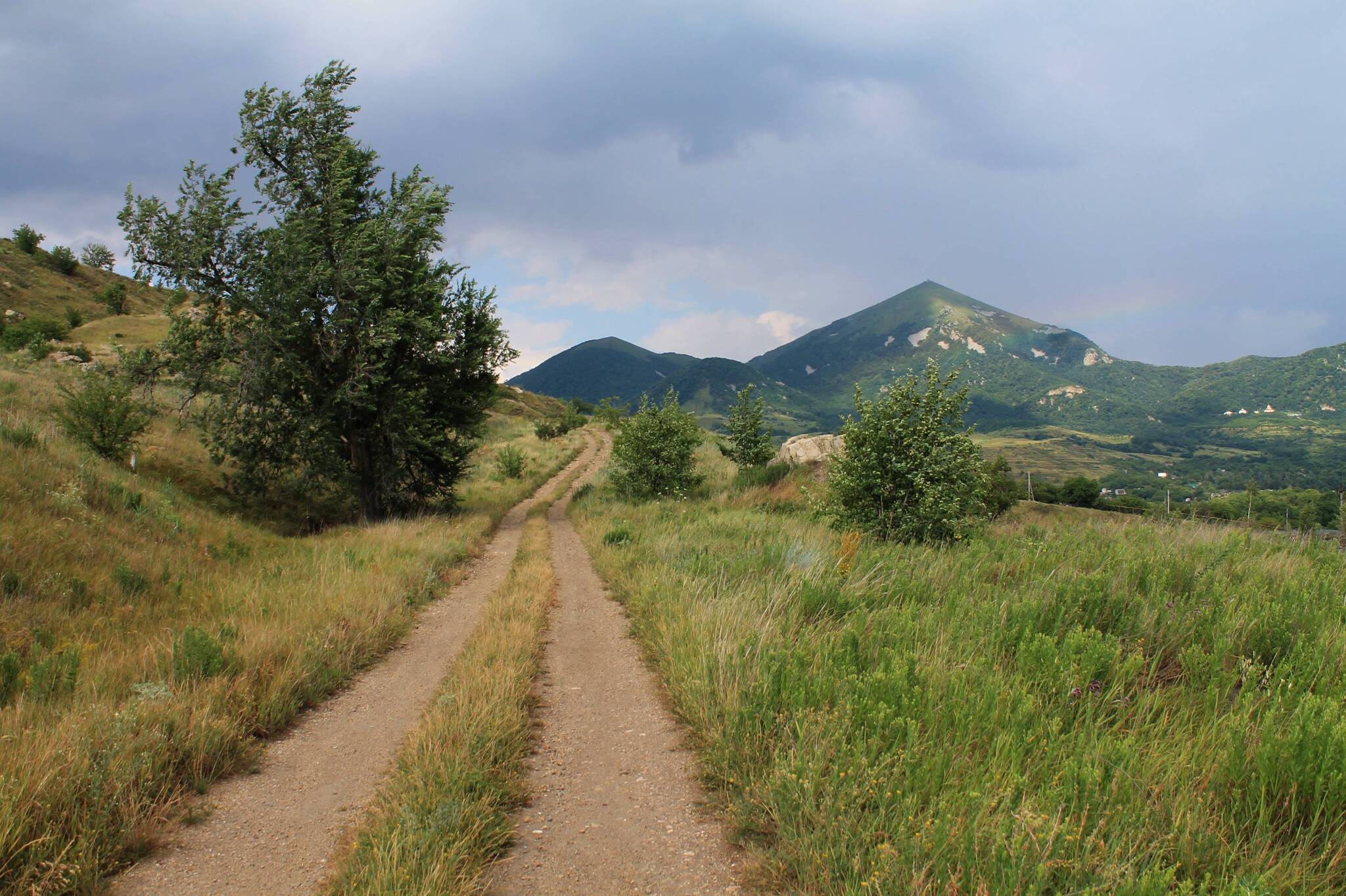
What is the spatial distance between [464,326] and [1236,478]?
175810 mm

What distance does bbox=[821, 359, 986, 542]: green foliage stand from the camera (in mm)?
11688

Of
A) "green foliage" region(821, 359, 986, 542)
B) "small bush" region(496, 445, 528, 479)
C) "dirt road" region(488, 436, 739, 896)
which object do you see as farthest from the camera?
"small bush" region(496, 445, 528, 479)

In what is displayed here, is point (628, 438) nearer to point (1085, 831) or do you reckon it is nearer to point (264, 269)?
point (264, 269)

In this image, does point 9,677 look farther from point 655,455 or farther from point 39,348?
point 39,348

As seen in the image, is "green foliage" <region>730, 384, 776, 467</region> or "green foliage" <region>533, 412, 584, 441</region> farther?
"green foliage" <region>533, 412, 584, 441</region>

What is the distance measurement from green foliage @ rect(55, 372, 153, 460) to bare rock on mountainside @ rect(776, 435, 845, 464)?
Result: 66.9 ft

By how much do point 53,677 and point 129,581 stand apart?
11.8 ft

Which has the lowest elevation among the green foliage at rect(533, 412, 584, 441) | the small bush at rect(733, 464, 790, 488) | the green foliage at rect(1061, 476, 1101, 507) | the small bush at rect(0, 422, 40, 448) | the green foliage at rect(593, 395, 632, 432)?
the green foliage at rect(1061, 476, 1101, 507)

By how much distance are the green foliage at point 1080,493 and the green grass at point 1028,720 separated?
6754 centimetres

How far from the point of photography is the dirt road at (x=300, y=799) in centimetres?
345

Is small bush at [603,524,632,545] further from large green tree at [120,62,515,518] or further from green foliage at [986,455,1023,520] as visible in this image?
green foliage at [986,455,1023,520]

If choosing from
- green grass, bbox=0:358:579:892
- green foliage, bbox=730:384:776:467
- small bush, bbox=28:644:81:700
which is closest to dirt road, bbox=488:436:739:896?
green grass, bbox=0:358:579:892

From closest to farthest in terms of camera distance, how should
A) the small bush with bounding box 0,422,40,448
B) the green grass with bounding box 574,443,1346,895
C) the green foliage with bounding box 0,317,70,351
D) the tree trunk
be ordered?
the green grass with bounding box 574,443,1346,895 → the small bush with bounding box 0,422,40,448 → the tree trunk → the green foliage with bounding box 0,317,70,351

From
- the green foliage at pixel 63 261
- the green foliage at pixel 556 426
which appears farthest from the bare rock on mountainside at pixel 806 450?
the green foliage at pixel 63 261
